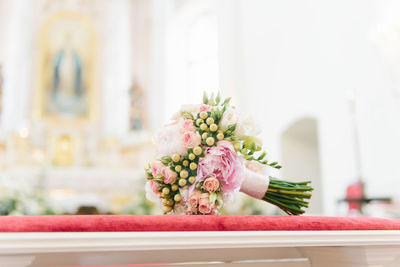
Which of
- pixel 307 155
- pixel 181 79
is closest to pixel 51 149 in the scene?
pixel 181 79

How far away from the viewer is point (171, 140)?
1.33 meters

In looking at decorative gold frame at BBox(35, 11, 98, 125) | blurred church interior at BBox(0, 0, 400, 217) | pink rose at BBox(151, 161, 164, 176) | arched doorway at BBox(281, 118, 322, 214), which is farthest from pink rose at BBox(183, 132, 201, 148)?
decorative gold frame at BBox(35, 11, 98, 125)

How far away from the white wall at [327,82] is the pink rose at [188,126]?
4123 mm

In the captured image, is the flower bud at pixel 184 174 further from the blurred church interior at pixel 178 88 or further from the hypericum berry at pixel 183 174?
the blurred church interior at pixel 178 88

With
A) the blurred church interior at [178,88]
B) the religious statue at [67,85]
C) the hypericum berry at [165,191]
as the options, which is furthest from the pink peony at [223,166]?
the religious statue at [67,85]

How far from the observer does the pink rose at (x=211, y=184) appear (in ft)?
4.15

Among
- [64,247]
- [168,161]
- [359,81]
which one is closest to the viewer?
[64,247]

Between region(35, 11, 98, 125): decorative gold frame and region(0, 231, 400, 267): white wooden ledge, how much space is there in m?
10.0

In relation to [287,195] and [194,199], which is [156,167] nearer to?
[194,199]

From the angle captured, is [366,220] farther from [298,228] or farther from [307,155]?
[307,155]

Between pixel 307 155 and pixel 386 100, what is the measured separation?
3.04 meters

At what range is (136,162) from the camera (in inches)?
413

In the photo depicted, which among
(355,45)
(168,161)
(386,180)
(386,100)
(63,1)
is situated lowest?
(386,180)

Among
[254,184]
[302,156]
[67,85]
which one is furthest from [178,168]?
[67,85]
